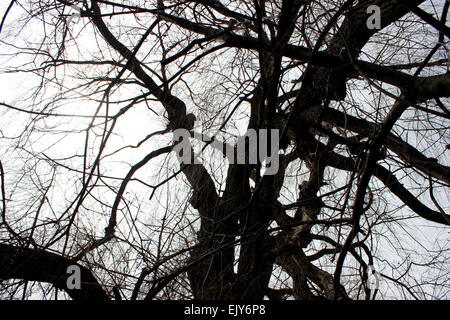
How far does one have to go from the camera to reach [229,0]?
1.92m

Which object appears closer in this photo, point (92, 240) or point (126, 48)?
point (92, 240)

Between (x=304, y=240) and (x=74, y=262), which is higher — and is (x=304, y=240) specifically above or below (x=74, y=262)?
above

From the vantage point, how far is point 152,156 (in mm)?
2143

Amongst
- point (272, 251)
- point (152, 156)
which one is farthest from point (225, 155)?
point (272, 251)

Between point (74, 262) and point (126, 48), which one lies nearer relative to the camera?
point (74, 262)

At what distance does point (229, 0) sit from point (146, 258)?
137 cm
